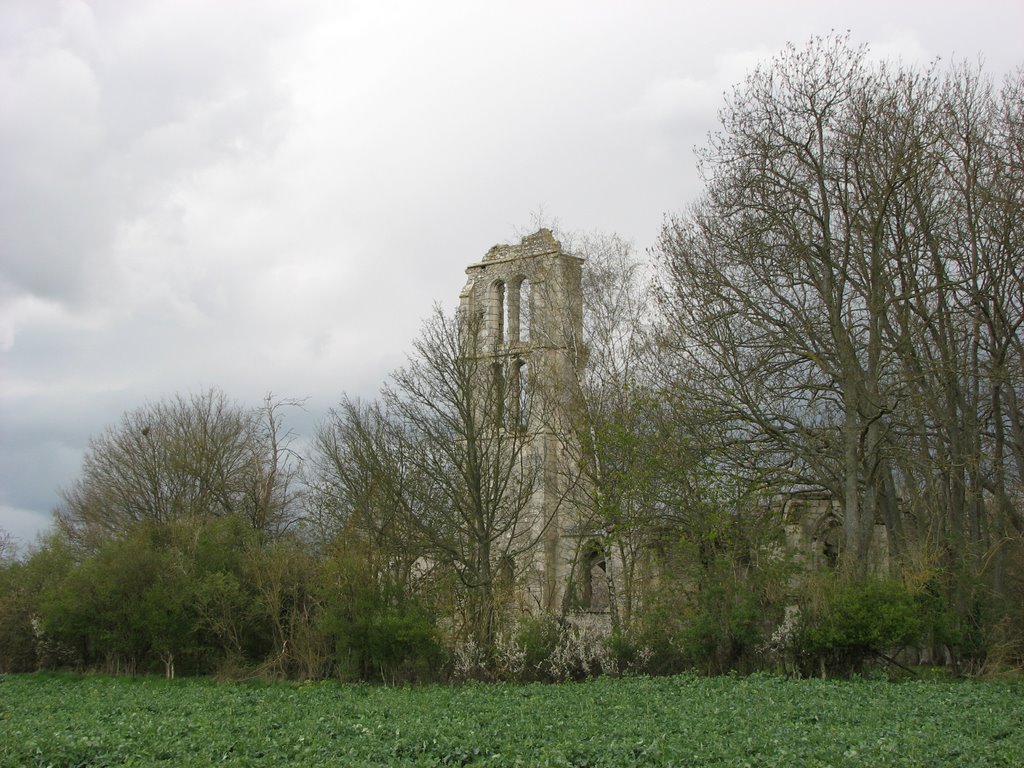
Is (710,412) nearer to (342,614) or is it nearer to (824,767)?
(342,614)

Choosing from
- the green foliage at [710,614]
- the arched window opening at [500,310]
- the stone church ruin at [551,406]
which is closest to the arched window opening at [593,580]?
the stone church ruin at [551,406]

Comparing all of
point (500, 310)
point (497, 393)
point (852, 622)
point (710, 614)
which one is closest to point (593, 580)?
point (500, 310)

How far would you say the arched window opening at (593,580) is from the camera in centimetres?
3038

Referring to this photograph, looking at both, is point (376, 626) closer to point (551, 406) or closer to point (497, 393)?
point (497, 393)

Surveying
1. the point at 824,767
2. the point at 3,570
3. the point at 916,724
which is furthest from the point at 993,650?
the point at 3,570

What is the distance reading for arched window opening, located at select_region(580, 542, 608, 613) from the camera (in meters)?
30.4

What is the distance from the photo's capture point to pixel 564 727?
12508 mm

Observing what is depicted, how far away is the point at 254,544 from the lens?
2956 centimetres

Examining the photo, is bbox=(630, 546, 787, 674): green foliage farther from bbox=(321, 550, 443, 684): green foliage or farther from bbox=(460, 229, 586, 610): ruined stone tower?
bbox=(460, 229, 586, 610): ruined stone tower

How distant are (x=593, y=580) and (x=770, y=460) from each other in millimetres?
15800

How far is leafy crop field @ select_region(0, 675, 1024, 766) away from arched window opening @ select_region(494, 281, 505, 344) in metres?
20.3

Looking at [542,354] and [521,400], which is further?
[542,354]

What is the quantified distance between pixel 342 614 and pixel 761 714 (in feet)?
41.7

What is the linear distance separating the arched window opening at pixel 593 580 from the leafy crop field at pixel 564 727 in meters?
11.8
